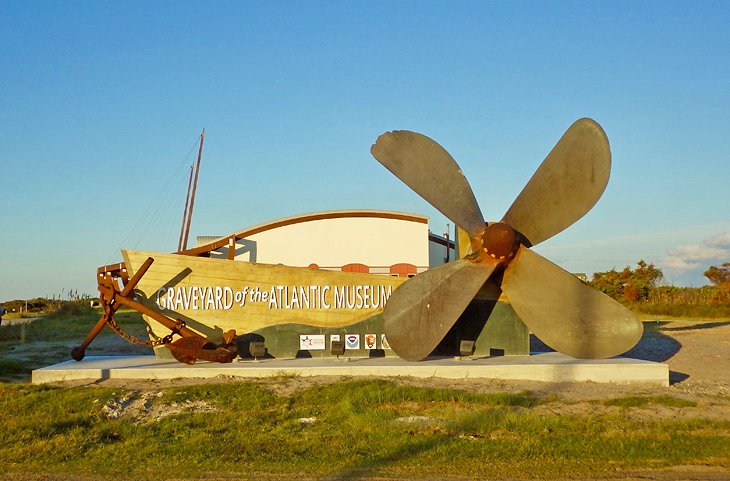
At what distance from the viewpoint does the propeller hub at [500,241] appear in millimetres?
12609

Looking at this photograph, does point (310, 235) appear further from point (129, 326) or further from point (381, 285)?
point (129, 326)

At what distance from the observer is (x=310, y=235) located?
21.0m

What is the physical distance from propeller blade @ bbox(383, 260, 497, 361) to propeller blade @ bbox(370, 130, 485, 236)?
1.02 m

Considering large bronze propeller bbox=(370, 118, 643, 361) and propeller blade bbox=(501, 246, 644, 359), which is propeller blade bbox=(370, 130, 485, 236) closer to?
large bronze propeller bbox=(370, 118, 643, 361)

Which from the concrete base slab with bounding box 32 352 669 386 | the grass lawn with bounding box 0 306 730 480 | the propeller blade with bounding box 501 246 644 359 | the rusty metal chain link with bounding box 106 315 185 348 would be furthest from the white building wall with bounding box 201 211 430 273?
the propeller blade with bounding box 501 246 644 359

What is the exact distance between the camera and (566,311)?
12.0 m

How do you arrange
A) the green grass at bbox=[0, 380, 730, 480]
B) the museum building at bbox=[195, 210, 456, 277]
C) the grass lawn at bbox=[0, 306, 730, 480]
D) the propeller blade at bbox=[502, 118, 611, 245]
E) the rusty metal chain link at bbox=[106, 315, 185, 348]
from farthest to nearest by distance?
the museum building at bbox=[195, 210, 456, 277], the rusty metal chain link at bbox=[106, 315, 185, 348], the propeller blade at bbox=[502, 118, 611, 245], the green grass at bbox=[0, 380, 730, 480], the grass lawn at bbox=[0, 306, 730, 480]

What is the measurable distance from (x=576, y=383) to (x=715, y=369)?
5.50 metres

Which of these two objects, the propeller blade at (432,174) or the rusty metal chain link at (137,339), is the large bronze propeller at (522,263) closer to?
the propeller blade at (432,174)

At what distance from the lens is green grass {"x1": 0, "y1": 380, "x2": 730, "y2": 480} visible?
927 centimetres

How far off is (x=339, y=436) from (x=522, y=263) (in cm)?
448

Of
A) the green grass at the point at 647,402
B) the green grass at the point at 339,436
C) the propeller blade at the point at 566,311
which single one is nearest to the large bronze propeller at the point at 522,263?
the propeller blade at the point at 566,311

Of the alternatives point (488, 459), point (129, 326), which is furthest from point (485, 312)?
point (129, 326)

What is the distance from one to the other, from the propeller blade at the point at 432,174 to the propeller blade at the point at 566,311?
48.4 inches
